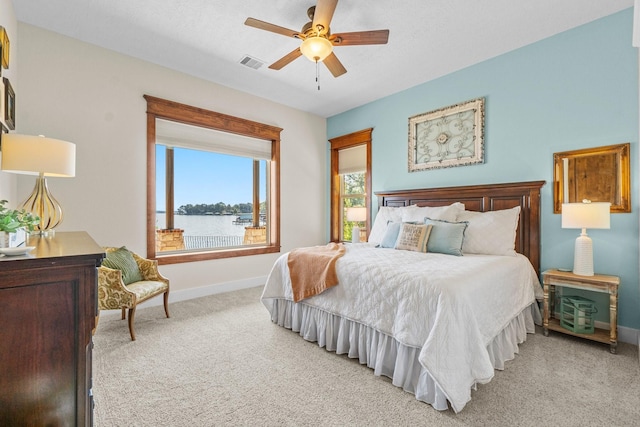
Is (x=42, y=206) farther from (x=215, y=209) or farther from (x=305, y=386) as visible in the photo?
(x=215, y=209)

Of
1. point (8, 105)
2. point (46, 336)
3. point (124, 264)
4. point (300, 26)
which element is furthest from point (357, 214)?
point (46, 336)

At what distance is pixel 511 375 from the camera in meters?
2.10

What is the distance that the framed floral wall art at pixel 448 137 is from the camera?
144 inches

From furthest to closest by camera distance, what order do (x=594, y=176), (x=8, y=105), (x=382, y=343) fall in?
(x=594, y=176)
(x=8, y=105)
(x=382, y=343)

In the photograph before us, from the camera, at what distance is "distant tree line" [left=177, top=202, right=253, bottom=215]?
4664mm

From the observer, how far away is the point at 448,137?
12.8ft

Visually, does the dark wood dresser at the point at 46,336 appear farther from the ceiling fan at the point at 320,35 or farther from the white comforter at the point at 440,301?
the ceiling fan at the point at 320,35

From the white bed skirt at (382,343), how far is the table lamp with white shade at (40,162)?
6.68ft

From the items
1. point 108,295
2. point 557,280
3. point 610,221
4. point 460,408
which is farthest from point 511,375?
point 108,295

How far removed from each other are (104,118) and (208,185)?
6.16ft

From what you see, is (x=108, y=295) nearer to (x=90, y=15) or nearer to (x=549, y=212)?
(x=90, y=15)

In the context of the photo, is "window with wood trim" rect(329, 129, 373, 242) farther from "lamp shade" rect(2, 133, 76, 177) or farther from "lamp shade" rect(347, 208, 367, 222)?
"lamp shade" rect(2, 133, 76, 177)

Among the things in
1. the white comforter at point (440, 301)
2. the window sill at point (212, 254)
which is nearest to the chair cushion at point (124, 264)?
the window sill at point (212, 254)

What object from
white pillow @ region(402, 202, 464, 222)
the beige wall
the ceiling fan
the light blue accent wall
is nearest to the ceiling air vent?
the beige wall
